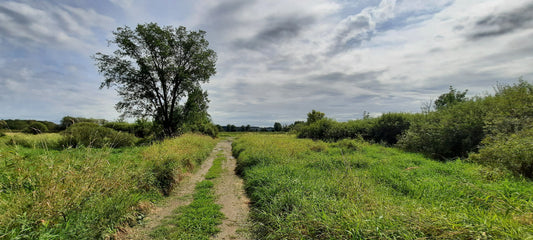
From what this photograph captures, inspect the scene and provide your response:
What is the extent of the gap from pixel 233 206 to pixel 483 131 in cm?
1033

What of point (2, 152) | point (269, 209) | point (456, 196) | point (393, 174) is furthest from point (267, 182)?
point (2, 152)

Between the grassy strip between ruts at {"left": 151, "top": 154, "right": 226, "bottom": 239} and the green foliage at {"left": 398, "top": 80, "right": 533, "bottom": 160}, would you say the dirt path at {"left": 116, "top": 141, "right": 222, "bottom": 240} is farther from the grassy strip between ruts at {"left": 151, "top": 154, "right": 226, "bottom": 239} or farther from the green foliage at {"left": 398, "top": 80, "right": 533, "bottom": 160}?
the green foliage at {"left": 398, "top": 80, "right": 533, "bottom": 160}

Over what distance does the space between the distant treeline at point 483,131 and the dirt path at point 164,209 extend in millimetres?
8672

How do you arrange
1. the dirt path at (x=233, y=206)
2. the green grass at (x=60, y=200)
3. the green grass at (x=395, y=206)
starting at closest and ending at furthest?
the green grass at (x=395, y=206) → the green grass at (x=60, y=200) → the dirt path at (x=233, y=206)

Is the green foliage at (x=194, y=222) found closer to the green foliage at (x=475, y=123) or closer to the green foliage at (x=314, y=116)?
the green foliage at (x=475, y=123)

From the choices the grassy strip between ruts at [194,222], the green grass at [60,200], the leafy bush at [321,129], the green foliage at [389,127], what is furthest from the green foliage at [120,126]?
the green foliage at [389,127]

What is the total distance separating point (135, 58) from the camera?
18.1 m

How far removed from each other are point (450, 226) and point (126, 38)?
22117 mm

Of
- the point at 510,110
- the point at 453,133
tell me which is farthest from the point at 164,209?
the point at 510,110

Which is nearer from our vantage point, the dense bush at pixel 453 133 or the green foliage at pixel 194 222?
the green foliage at pixel 194 222

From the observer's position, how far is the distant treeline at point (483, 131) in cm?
537

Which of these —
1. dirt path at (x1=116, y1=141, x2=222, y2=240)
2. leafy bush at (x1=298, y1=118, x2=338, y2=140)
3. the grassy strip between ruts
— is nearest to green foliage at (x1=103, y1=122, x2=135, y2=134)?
dirt path at (x1=116, y1=141, x2=222, y2=240)

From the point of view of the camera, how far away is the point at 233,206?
5.38 meters

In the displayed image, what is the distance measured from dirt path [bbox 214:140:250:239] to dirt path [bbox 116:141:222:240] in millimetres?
930
